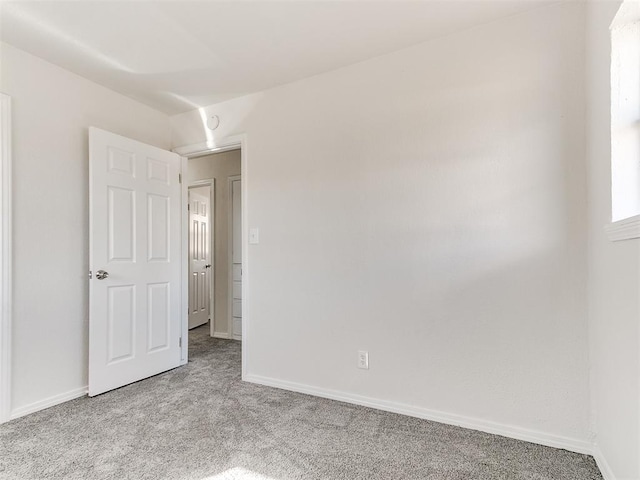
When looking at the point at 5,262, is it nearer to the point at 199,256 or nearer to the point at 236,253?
the point at 236,253

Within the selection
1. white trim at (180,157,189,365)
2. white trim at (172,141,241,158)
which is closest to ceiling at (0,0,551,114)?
white trim at (172,141,241,158)

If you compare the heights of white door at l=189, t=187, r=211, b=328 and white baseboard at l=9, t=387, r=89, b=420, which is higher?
white door at l=189, t=187, r=211, b=328

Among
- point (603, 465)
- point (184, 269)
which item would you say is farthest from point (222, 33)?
point (603, 465)

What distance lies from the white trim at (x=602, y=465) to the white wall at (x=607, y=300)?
12mm

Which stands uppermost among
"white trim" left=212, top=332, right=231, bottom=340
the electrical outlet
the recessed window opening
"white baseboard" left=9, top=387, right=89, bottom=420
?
the recessed window opening

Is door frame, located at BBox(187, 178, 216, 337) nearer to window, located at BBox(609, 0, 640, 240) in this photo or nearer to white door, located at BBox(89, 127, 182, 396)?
white door, located at BBox(89, 127, 182, 396)

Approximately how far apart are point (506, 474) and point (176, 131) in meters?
3.54

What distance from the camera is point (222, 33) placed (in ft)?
6.78

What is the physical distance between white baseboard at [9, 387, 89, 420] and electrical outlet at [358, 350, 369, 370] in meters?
2.03

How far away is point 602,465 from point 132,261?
10.4 ft

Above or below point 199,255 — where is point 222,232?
above

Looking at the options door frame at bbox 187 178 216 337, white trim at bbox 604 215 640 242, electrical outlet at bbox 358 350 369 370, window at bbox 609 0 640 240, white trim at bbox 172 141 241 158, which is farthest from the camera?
door frame at bbox 187 178 216 337

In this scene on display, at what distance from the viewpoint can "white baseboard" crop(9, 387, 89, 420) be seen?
84.7 inches

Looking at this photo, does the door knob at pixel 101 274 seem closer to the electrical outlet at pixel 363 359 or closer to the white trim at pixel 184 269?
the white trim at pixel 184 269
